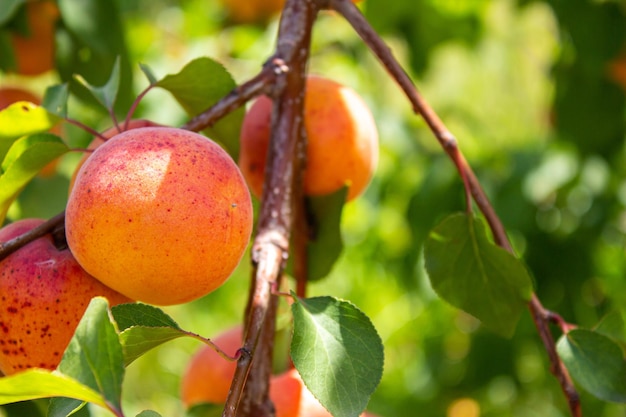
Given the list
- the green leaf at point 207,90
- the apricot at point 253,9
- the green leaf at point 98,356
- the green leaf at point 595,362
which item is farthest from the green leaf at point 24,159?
the apricot at point 253,9

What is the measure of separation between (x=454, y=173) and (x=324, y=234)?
0.61 m

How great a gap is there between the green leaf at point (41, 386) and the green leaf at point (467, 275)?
15.6 inches

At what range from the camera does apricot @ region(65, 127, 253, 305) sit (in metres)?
0.57

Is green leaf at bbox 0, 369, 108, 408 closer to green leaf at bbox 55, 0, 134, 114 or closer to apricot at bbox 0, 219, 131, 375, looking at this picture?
apricot at bbox 0, 219, 131, 375

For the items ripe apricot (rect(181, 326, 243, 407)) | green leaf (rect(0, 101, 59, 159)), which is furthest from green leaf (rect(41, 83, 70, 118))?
ripe apricot (rect(181, 326, 243, 407))

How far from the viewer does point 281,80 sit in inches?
30.7

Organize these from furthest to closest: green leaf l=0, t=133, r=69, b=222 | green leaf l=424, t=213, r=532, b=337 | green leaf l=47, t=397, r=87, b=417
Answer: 1. green leaf l=424, t=213, r=532, b=337
2. green leaf l=0, t=133, r=69, b=222
3. green leaf l=47, t=397, r=87, b=417

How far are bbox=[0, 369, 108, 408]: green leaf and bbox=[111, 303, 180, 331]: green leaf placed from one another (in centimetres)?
12

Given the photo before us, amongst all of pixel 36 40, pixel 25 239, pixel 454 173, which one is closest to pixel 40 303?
pixel 25 239

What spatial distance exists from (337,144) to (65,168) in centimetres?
92

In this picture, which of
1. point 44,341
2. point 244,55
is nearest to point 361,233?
point 244,55

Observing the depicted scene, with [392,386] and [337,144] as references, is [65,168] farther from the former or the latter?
[392,386]

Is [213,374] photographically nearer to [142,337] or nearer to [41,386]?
[142,337]

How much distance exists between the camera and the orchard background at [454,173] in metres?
1.47
